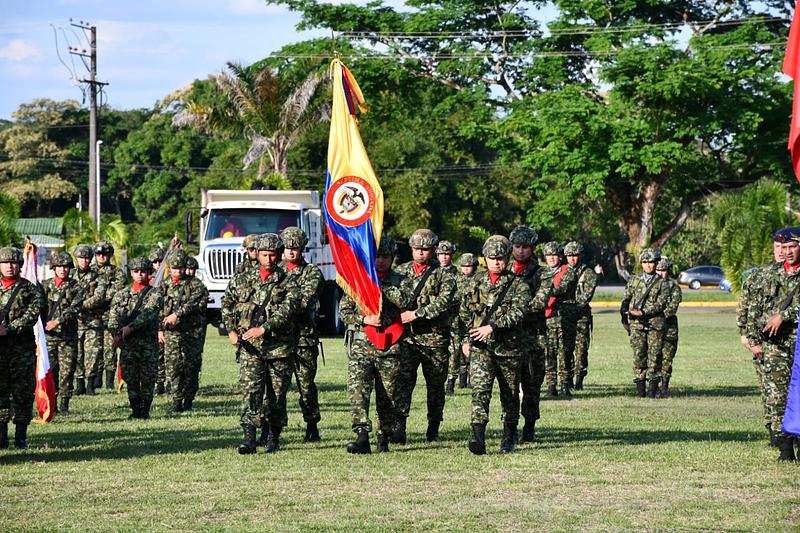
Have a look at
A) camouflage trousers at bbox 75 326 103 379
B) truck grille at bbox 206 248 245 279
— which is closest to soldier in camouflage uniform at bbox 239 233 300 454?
camouflage trousers at bbox 75 326 103 379

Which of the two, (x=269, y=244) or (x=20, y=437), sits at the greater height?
(x=269, y=244)

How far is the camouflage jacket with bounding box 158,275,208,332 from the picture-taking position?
51.1 ft

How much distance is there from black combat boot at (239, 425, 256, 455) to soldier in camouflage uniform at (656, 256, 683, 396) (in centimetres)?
778

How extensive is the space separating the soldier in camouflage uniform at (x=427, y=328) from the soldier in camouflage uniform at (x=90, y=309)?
592cm

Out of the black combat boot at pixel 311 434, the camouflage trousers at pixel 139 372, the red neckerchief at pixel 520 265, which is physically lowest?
the black combat boot at pixel 311 434

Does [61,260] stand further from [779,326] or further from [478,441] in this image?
[779,326]

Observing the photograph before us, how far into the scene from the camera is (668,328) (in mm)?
18141

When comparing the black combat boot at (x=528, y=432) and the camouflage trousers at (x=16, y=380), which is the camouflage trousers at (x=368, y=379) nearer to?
the black combat boot at (x=528, y=432)

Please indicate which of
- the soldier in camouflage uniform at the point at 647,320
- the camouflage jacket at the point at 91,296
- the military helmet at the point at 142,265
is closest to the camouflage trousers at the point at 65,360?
the camouflage jacket at the point at 91,296

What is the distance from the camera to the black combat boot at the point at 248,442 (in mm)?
11836

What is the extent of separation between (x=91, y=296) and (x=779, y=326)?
9449mm

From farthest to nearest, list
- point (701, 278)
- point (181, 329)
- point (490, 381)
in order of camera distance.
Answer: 1. point (701, 278)
2. point (181, 329)
3. point (490, 381)

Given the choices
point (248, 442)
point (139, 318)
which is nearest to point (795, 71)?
point (248, 442)

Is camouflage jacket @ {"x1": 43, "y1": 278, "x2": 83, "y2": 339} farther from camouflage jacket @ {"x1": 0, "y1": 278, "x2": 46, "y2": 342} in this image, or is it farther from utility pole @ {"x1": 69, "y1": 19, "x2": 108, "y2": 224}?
utility pole @ {"x1": 69, "y1": 19, "x2": 108, "y2": 224}
